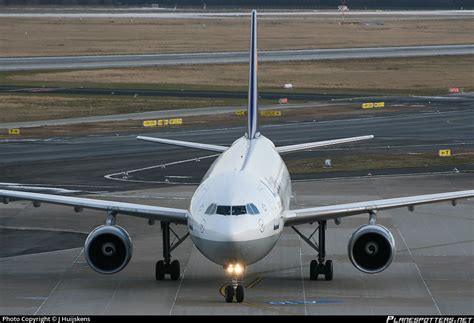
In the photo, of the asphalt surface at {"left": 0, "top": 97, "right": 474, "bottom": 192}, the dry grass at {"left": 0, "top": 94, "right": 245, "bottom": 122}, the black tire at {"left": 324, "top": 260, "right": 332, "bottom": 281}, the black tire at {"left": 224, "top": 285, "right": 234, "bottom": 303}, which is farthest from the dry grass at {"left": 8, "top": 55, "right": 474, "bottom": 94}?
the black tire at {"left": 224, "top": 285, "right": 234, "bottom": 303}

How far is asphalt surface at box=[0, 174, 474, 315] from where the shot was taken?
32.7m

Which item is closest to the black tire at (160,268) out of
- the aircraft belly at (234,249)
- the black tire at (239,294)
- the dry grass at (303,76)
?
the aircraft belly at (234,249)

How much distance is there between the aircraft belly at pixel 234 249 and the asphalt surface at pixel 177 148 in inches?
990

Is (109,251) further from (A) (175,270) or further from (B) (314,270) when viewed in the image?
(B) (314,270)

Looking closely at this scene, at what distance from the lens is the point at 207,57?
133375 millimetres

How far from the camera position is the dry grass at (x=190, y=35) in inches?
5827

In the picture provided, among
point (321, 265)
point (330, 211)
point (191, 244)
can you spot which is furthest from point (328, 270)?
point (191, 244)

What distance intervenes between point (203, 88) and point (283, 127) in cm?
2677

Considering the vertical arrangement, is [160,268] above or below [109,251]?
below

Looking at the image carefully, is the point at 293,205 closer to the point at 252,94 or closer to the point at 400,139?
the point at 252,94

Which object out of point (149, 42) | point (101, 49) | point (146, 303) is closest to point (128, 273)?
point (146, 303)

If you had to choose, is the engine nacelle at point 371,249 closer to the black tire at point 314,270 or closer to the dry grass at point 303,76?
the black tire at point 314,270

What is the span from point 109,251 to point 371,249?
8.28 meters

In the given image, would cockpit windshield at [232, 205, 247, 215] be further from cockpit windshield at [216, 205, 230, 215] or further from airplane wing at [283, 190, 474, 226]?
airplane wing at [283, 190, 474, 226]
